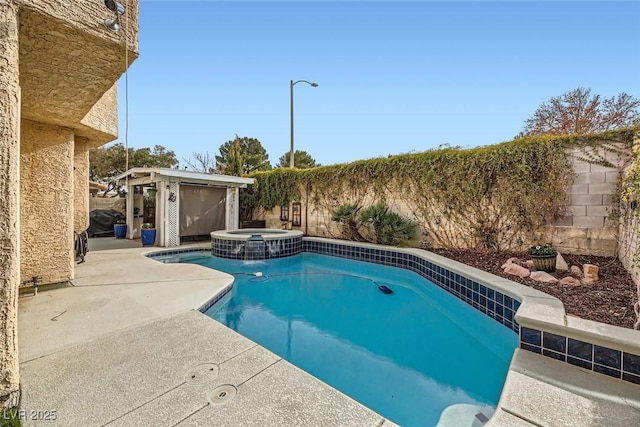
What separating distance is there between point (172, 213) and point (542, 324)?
34.9 feet

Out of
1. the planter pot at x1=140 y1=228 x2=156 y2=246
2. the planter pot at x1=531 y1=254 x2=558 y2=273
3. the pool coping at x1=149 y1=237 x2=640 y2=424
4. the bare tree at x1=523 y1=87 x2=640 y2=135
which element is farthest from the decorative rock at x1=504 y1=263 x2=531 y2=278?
the planter pot at x1=140 y1=228 x2=156 y2=246

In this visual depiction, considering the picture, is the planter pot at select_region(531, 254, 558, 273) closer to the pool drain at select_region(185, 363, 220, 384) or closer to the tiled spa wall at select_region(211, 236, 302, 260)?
the pool drain at select_region(185, 363, 220, 384)

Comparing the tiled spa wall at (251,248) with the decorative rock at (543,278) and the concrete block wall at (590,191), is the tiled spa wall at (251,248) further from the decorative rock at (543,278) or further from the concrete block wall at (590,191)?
the concrete block wall at (590,191)

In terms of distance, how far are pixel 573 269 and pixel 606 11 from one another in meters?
6.13

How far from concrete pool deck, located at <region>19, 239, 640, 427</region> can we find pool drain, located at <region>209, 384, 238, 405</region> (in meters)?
0.01

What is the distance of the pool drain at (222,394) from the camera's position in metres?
1.90

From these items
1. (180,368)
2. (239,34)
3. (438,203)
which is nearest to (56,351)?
(180,368)

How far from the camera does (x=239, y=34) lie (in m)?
9.20

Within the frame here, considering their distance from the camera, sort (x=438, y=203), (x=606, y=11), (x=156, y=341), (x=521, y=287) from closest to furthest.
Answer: (x=156, y=341)
(x=521, y=287)
(x=606, y=11)
(x=438, y=203)

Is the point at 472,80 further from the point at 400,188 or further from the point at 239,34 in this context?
the point at 239,34

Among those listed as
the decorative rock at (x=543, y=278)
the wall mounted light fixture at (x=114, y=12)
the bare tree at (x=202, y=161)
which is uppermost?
the bare tree at (x=202, y=161)

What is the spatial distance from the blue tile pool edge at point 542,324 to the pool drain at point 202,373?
1.55 metres

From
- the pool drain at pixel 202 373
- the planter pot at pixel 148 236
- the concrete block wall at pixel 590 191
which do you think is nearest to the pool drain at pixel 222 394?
the pool drain at pixel 202 373

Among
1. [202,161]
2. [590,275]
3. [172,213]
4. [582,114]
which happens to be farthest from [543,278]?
[202,161]
